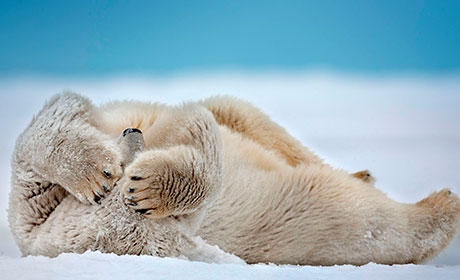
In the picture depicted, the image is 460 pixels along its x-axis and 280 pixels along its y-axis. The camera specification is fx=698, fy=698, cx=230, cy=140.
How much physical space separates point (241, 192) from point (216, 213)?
0.22 meters

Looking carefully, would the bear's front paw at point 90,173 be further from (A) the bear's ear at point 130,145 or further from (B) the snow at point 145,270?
(B) the snow at point 145,270

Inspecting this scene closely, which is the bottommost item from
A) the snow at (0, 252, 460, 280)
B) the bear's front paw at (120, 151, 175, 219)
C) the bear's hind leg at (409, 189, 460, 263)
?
the snow at (0, 252, 460, 280)

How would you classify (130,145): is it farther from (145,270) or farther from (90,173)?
(145,270)

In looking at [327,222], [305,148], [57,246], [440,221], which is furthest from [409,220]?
[57,246]

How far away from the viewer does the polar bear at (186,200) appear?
2713 millimetres

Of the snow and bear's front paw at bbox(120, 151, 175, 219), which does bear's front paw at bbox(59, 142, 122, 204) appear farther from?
the snow

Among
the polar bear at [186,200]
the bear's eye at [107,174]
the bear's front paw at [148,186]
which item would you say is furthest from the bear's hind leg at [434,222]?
the bear's eye at [107,174]

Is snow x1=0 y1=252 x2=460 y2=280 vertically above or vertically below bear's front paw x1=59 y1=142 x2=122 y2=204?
below

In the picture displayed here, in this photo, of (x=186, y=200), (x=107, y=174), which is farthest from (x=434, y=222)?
(x=107, y=174)

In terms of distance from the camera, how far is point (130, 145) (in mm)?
2855

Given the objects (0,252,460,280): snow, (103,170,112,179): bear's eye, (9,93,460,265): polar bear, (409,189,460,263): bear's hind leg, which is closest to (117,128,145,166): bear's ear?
(9,93,460,265): polar bear

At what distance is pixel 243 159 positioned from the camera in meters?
3.67

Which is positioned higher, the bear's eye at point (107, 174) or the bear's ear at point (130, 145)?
the bear's ear at point (130, 145)

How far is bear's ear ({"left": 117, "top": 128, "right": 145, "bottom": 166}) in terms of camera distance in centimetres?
283
